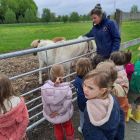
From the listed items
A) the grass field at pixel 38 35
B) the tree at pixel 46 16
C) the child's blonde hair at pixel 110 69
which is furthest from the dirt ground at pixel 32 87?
the tree at pixel 46 16

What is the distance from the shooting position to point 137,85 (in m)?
5.48

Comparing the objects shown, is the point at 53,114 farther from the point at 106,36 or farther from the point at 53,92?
the point at 106,36

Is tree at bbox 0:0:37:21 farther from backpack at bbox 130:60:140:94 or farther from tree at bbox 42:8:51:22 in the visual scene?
backpack at bbox 130:60:140:94

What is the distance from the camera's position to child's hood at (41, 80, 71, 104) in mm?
3727

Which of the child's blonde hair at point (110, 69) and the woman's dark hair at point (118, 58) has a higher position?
the child's blonde hair at point (110, 69)

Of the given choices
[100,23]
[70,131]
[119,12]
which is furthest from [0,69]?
[70,131]

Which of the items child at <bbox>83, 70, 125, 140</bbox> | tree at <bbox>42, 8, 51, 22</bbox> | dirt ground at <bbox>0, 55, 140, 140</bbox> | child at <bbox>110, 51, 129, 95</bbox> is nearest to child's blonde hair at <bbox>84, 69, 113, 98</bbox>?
child at <bbox>83, 70, 125, 140</bbox>

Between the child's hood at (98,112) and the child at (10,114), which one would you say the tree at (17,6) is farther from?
the child's hood at (98,112)

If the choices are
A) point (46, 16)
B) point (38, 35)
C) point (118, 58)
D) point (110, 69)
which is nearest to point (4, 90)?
point (110, 69)

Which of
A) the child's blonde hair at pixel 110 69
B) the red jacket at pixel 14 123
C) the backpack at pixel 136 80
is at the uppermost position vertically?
the child's blonde hair at pixel 110 69

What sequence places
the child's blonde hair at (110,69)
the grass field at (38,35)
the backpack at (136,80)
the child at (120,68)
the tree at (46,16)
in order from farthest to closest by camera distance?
the tree at (46,16) < the grass field at (38,35) < the backpack at (136,80) < the child at (120,68) < the child's blonde hair at (110,69)

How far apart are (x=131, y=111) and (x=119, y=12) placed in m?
2.23

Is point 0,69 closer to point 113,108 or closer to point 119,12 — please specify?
point 119,12

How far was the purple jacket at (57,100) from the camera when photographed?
3.73 m
